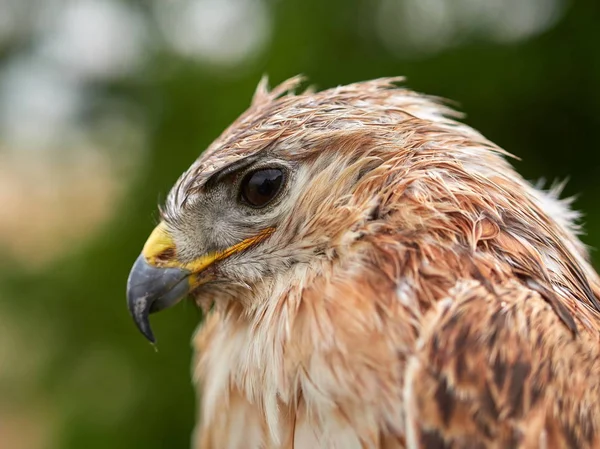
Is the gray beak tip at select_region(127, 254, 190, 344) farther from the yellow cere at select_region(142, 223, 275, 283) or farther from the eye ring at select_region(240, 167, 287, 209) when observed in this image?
the eye ring at select_region(240, 167, 287, 209)

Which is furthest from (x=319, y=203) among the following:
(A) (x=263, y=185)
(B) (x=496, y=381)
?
(B) (x=496, y=381)

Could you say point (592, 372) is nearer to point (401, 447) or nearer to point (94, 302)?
point (401, 447)

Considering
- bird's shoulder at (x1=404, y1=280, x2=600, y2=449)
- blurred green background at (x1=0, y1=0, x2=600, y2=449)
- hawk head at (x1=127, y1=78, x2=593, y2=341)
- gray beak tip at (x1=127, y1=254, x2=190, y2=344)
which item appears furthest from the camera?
blurred green background at (x1=0, y1=0, x2=600, y2=449)

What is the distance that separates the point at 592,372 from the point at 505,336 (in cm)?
22

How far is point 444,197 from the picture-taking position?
1.58 metres

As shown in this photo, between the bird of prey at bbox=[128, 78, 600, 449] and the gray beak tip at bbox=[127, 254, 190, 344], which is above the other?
the bird of prey at bbox=[128, 78, 600, 449]

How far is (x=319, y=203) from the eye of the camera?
167cm

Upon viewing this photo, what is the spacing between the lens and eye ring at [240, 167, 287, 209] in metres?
1.71

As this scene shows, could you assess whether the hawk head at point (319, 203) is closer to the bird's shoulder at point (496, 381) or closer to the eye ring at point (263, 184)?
the eye ring at point (263, 184)

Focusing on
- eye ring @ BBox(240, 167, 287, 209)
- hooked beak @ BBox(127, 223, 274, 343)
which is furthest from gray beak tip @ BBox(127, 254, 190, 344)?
eye ring @ BBox(240, 167, 287, 209)

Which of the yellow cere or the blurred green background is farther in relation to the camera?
the blurred green background

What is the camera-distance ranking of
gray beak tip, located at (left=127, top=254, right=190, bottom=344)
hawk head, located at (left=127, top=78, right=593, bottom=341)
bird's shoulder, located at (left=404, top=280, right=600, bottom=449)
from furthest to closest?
gray beak tip, located at (left=127, top=254, right=190, bottom=344) → hawk head, located at (left=127, top=78, right=593, bottom=341) → bird's shoulder, located at (left=404, top=280, right=600, bottom=449)

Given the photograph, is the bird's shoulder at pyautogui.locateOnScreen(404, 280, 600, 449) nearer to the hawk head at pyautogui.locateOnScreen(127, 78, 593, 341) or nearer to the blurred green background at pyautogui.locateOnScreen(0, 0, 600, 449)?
the hawk head at pyautogui.locateOnScreen(127, 78, 593, 341)

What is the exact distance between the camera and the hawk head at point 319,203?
1.57m
